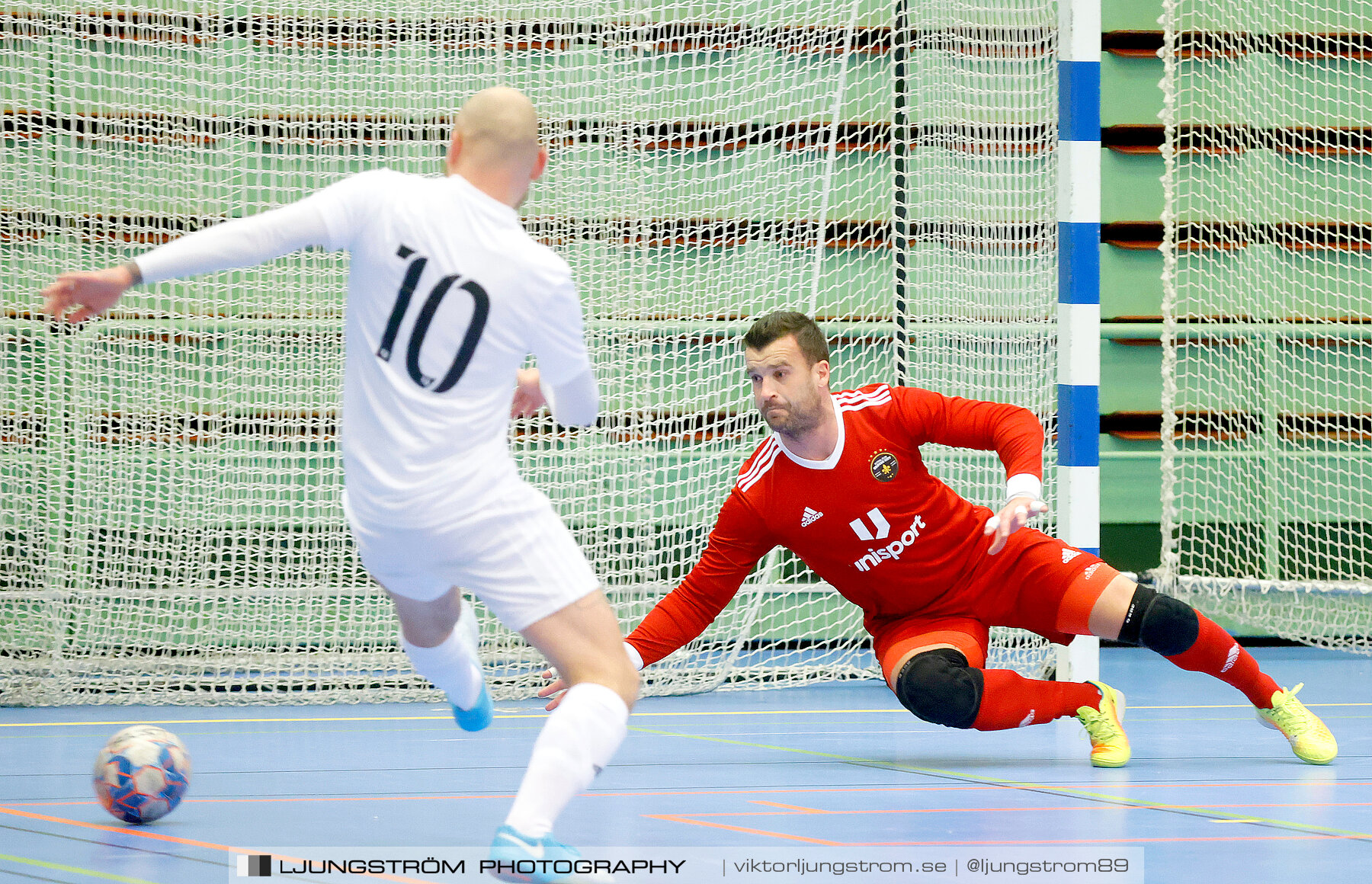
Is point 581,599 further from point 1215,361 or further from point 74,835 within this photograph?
point 1215,361

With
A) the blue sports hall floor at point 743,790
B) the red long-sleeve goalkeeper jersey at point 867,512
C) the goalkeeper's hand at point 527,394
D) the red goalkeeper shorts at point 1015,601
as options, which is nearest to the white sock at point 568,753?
the blue sports hall floor at point 743,790

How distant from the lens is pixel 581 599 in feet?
8.81

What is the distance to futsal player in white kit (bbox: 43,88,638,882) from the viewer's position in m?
2.61

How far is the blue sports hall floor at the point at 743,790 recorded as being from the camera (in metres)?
3.05

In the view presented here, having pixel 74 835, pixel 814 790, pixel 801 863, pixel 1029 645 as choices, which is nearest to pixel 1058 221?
pixel 1029 645

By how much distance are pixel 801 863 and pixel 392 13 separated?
4373 mm

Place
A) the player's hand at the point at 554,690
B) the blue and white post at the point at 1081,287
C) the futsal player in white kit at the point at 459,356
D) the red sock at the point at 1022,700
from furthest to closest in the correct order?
the blue and white post at the point at 1081,287
the red sock at the point at 1022,700
the player's hand at the point at 554,690
the futsal player in white kit at the point at 459,356

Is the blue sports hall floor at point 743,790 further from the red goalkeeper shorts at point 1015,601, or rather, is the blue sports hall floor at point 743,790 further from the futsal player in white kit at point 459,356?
the futsal player in white kit at point 459,356

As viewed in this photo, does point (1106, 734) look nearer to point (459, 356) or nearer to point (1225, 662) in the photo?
point (1225, 662)

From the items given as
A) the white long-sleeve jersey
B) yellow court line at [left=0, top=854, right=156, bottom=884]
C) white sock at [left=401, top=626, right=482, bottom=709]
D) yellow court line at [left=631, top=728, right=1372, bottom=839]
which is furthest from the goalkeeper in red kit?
yellow court line at [left=0, top=854, right=156, bottom=884]

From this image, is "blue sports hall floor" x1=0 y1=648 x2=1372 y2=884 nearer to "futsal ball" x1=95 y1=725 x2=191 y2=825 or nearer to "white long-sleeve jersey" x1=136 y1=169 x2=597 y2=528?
"futsal ball" x1=95 y1=725 x2=191 y2=825

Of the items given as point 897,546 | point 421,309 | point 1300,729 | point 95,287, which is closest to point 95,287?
point 95,287

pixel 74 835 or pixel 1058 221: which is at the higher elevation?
pixel 1058 221

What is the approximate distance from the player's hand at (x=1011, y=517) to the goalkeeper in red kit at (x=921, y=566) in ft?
1.24
